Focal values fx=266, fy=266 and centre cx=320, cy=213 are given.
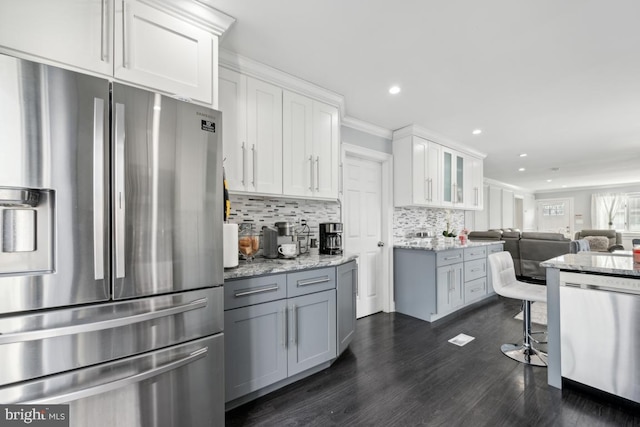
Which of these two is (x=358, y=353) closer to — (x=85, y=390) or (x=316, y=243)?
(x=316, y=243)

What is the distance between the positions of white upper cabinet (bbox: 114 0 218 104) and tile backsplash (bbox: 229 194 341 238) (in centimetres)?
98

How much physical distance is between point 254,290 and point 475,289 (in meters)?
3.60

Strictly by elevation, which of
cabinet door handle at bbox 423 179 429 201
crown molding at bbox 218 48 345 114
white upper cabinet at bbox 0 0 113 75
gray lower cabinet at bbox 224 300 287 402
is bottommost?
gray lower cabinet at bbox 224 300 287 402

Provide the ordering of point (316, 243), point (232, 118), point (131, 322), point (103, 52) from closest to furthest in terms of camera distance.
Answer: point (131, 322)
point (103, 52)
point (232, 118)
point (316, 243)

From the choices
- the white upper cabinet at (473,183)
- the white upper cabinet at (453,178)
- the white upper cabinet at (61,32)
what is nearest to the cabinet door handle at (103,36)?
the white upper cabinet at (61,32)

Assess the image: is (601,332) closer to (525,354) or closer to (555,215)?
(525,354)

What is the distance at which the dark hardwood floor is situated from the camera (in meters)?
1.69

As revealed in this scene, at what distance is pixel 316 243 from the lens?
2809mm

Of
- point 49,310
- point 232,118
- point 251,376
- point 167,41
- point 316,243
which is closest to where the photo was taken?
point 49,310

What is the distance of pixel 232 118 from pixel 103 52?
2.79ft

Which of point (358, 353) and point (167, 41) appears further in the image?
point (358, 353)

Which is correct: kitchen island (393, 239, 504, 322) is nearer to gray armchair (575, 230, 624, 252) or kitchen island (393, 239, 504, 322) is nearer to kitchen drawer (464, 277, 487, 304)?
kitchen drawer (464, 277, 487, 304)

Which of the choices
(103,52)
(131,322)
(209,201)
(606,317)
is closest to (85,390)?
(131,322)

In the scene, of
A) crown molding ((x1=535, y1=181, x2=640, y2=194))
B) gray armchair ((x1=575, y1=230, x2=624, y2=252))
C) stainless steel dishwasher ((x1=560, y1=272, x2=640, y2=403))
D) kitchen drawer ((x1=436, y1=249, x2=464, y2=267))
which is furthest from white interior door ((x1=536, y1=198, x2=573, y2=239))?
stainless steel dishwasher ((x1=560, y1=272, x2=640, y2=403))
